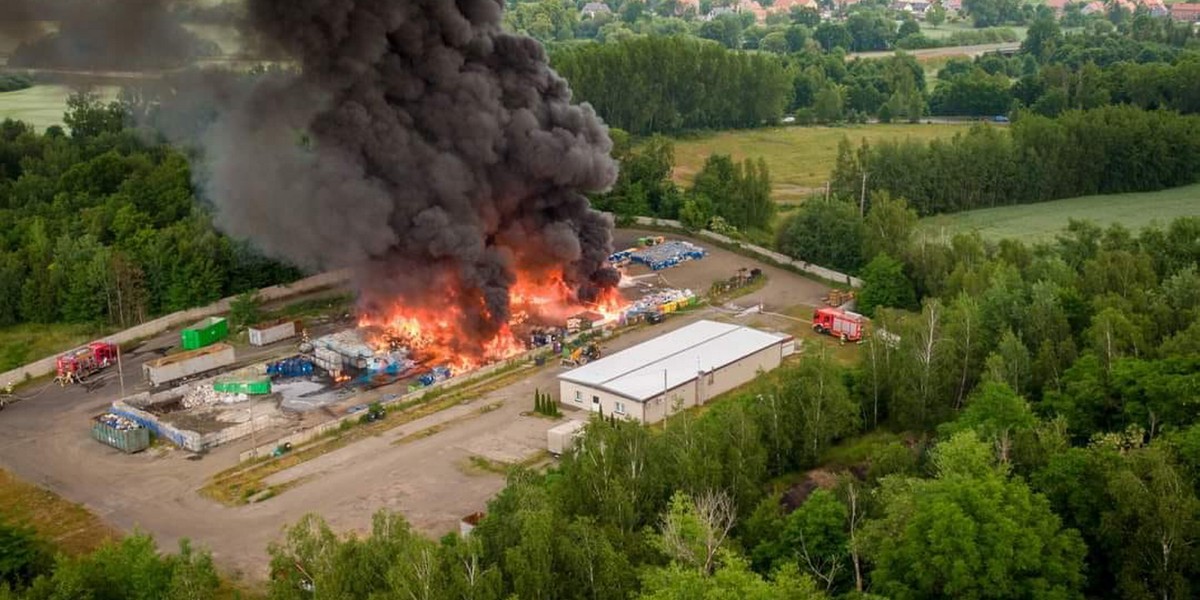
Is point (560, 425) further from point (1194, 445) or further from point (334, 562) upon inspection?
point (1194, 445)

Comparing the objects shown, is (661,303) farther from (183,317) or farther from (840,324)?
(183,317)

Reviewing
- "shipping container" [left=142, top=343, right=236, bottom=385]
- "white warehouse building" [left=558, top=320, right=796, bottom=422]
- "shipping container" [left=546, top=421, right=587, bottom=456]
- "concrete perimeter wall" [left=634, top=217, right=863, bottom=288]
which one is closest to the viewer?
"shipping container" [left=546, top=421, right=587, bottom=456]

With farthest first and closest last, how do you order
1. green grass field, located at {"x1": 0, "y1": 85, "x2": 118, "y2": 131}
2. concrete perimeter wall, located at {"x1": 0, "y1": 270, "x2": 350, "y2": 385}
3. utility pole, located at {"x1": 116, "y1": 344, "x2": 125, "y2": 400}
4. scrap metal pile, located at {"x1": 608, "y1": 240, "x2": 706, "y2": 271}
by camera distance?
green grass field, located at {"x1": 0, "y1": 85, "x2": 118, "y2": 131}
scrap metal pile, located at {"x1": 608, "y1": 240, "x2": 706, "y2": 271}
concrete perimeter wall, located at {"x1": 0, "y1": 270, "x2": 350, "y2": 385}
utility pole, located at {"x1": 116, "y1": 344, "x2": 125, "y2": 400}

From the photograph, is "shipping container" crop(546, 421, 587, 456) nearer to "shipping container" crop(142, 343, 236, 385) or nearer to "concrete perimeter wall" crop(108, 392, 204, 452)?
"concrete perimeter wall" crop(108, 392, 204, 452)

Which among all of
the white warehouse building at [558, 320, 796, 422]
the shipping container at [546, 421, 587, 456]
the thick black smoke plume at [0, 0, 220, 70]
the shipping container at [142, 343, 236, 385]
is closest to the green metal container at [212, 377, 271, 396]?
the shipping container at [142, 343, 236, 385]

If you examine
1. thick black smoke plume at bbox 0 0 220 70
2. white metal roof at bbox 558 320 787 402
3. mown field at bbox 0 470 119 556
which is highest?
thick black smoke plume at bbox 0 0 220 70

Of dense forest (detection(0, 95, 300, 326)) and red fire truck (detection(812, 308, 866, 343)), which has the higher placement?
dense forest (detection(0, 95, 300, 326))
